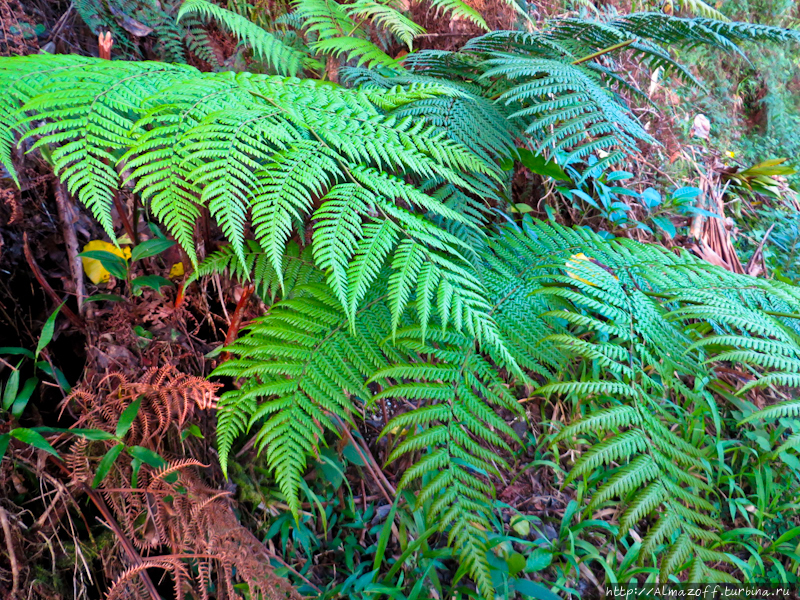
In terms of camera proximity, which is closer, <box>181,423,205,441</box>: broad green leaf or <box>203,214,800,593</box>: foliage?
<box>203,214,800,593</box>: foliage

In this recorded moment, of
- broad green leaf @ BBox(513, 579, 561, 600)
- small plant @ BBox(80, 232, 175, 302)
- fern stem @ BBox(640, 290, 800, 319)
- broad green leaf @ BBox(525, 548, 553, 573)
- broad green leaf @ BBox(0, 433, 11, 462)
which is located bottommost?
broad green leaf @ BBox(513, 579, 561, 600)

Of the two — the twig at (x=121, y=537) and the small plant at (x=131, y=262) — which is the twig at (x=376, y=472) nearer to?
the twig at (x=121, y=537)

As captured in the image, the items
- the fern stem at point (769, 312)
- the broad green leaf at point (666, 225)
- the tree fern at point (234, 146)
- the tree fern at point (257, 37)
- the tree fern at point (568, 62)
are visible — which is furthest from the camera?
the broad green leaf at point (666, 225)

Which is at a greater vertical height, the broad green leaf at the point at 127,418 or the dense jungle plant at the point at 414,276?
the dense jungle plant at the point at 414,276

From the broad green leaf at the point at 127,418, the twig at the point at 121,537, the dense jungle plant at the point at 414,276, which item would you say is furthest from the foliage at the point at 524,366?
the twig at the point at 121,537

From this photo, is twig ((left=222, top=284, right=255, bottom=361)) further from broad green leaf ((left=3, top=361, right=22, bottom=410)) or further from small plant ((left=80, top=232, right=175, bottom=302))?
broad green leaf ((left=3, top=361, right=22, bottom=410))

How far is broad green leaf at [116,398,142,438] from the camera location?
117 centimetres

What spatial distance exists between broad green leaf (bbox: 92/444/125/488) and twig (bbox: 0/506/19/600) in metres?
0.21

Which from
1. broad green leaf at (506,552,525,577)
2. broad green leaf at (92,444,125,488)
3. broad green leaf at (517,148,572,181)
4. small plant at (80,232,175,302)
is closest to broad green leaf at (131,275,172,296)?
small plant at (80,232,175,302)

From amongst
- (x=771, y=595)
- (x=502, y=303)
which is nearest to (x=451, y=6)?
(x=502, y=303)

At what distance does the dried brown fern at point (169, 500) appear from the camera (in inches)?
45.3

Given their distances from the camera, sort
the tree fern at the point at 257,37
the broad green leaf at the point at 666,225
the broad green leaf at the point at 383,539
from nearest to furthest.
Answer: the broad green leaf at the point at 383,539 < the tree fern at the point at 257,37 < the broad green leaf at the point at 666,225

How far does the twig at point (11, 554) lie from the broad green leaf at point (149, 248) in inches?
27.4

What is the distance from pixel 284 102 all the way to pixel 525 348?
2.72ft
